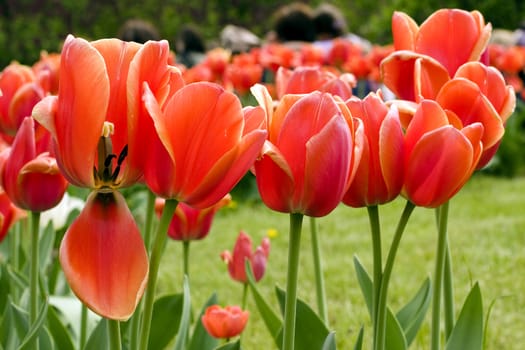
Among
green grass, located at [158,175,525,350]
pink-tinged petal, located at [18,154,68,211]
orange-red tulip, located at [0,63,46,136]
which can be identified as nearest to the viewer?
pink-tinged petal, located at [18,154,68,211]

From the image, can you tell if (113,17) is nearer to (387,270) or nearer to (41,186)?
(41,186)

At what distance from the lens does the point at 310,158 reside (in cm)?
85

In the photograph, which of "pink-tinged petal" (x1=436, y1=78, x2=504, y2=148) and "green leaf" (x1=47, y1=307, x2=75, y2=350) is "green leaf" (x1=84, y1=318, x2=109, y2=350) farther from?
"pink-tinged petal" (x1=436, y1=78, x2=504, y2=148)

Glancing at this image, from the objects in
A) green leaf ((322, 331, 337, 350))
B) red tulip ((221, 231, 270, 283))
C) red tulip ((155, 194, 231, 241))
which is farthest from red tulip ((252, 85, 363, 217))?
red tulip ((221, 231, 270, 283))

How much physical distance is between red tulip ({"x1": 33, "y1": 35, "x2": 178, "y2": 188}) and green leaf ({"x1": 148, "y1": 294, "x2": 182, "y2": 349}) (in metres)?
0.79

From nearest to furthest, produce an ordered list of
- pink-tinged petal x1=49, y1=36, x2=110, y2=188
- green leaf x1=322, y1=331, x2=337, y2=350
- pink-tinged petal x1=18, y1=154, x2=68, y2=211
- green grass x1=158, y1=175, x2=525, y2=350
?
pink-tinged petal x1=49, y1=36, x2=110, y2=188, green leaf x1=322, y1=331, x2=337, y2=350, pink-tinged petal x1=18, y1=154, x2=68, y2=211, green grass x1=158, y1=175, x2=525, y2=350

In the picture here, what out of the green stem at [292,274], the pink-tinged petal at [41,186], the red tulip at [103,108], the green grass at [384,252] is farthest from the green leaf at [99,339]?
the green grass at [384,252]

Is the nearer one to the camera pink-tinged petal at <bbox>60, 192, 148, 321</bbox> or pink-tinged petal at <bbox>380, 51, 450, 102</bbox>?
pink-tinged petal at <bbox>60, 192, 148, 321</bbox>

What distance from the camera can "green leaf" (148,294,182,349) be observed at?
61.5 inches

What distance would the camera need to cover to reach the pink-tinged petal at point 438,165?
34.8 inches

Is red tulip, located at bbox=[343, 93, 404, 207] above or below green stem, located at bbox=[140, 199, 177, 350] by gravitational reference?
above

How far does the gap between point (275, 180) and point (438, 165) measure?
0.53 ft

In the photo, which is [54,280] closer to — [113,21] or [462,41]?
[462,41]

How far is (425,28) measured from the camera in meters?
1.18
